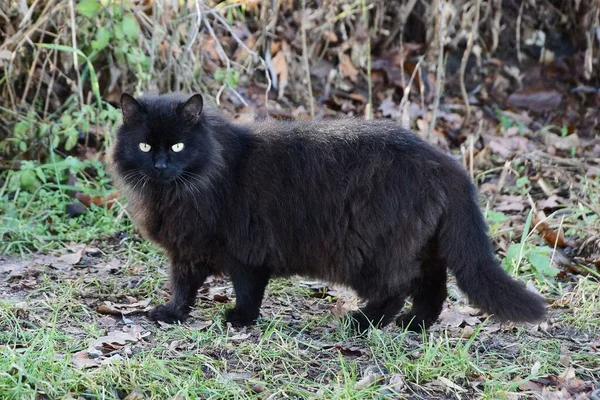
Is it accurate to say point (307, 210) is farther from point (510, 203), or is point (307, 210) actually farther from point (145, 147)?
point (510, 203)

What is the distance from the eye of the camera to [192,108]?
4215 millimetres

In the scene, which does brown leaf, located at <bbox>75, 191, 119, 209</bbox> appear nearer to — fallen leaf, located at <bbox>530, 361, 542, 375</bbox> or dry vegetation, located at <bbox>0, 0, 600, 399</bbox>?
dry vegetation, located at <bbox>0, 0, 600, 399</bbox>

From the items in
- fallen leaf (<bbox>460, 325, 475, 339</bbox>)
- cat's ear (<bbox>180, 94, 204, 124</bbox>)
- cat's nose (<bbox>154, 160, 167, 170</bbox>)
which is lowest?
fallen leaf (<bbox>460, 325, 475, 339</bbox>)

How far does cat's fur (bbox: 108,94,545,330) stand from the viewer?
4.08 meters

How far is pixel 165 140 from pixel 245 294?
35.8 inches

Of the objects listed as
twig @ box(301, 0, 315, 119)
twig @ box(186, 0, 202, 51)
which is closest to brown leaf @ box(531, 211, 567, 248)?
twig @ box(301, 0, 315, 119)

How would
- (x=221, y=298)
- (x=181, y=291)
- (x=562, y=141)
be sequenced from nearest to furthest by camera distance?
1. (x=181, y=291)
2. (x=221, y=298)
3. (x=562, y=141)

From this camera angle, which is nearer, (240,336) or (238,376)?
(238,376)

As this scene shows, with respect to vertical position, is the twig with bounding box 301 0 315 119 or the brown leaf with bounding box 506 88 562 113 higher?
the twig with bounding box 301 0 315 119

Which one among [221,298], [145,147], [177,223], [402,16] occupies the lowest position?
[221,298]

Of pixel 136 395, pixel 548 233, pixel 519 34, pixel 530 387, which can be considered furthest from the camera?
pixel 519 34

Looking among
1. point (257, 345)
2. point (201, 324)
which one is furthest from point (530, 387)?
point (201, 324)

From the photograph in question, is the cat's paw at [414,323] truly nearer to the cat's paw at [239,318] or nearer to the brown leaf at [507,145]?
the cat's paw at [239,318]

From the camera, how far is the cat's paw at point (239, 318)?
171 inches
